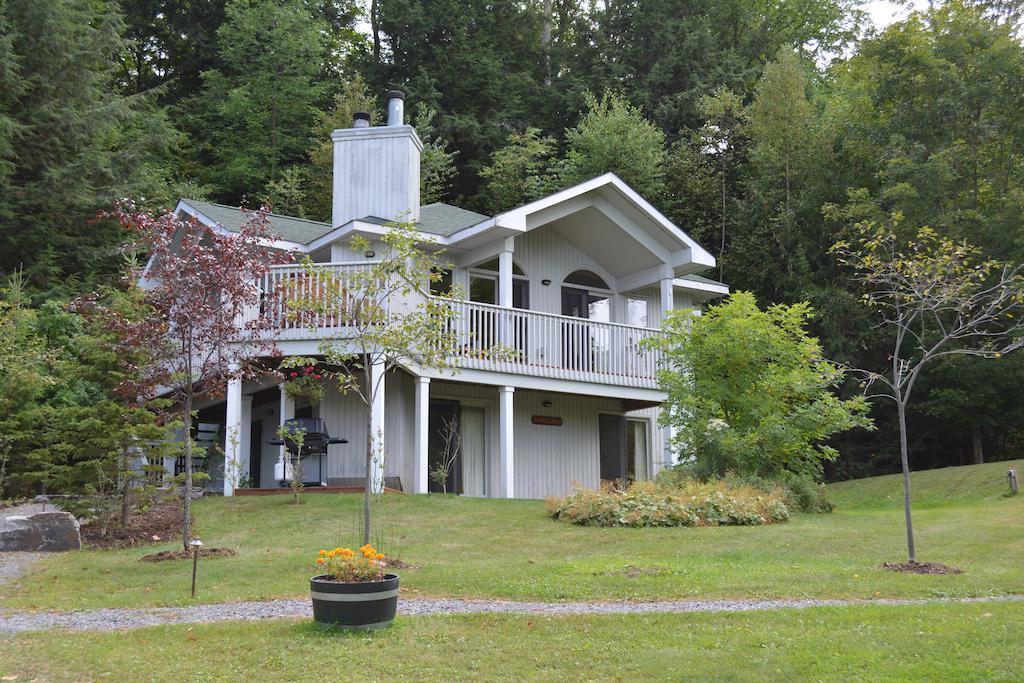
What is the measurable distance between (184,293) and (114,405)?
8.63 feet

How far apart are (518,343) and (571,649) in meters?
11.9

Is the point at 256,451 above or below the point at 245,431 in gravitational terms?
below

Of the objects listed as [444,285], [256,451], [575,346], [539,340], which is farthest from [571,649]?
[256,451]

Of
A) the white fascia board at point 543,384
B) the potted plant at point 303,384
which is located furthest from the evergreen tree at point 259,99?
the white fascia board at point 543,384

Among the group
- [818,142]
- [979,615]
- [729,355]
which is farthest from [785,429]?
[818,142]

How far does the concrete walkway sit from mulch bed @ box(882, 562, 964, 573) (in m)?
1.28

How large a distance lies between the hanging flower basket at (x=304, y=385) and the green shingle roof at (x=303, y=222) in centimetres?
307

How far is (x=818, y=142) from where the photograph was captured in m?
30.8

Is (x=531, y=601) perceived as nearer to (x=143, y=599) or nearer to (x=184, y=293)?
(x=143, y=599)

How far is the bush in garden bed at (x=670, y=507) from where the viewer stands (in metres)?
14.1

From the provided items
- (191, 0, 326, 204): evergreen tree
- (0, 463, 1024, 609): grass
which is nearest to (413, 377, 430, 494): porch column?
(0, 463, 1024, 609): grass

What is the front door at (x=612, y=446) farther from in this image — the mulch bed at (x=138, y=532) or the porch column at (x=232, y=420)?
the mulch bed at (x=138, y=532)

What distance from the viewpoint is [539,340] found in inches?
761

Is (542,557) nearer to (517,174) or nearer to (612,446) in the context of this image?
(612,446)
